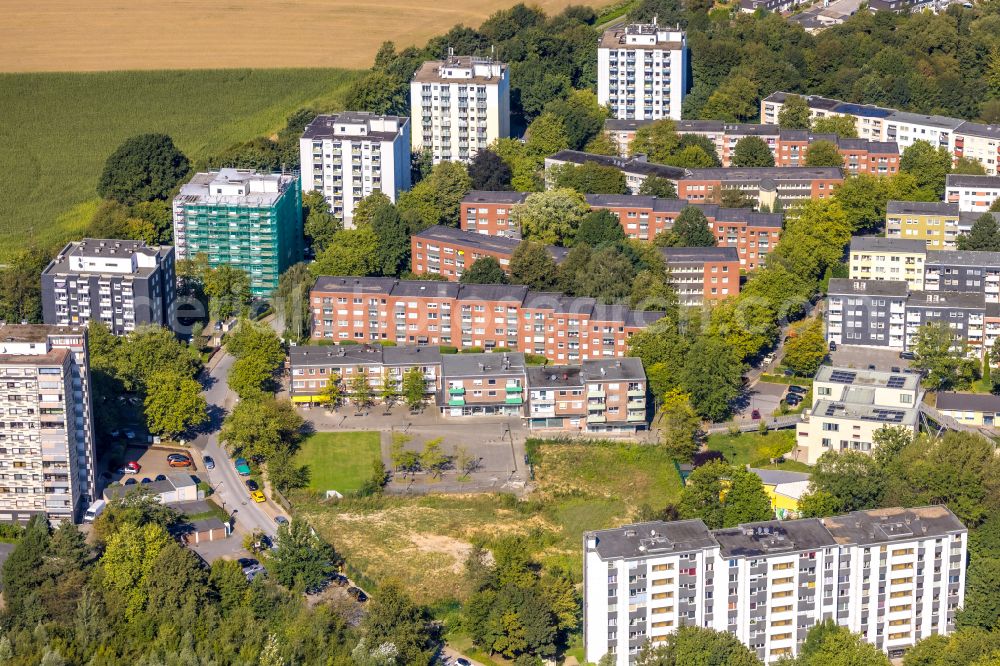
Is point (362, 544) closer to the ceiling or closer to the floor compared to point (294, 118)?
closer to the floor

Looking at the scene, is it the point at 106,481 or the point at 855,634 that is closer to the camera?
the point at 855,634

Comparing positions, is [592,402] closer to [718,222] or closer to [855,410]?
[855,410]

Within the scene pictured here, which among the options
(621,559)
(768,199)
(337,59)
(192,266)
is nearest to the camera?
(621,559)

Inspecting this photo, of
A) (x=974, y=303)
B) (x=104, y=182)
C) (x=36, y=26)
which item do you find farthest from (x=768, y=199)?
(x=36, y=26)

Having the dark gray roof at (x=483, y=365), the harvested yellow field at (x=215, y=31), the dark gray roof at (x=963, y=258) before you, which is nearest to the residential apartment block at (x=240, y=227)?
the dark gray roof at (x=483, y=365)

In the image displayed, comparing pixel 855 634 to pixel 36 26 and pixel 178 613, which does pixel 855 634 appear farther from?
pixel 36 26

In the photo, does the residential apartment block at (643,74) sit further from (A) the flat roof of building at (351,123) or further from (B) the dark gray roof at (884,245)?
(B) the dark gray roof at (884,245)
